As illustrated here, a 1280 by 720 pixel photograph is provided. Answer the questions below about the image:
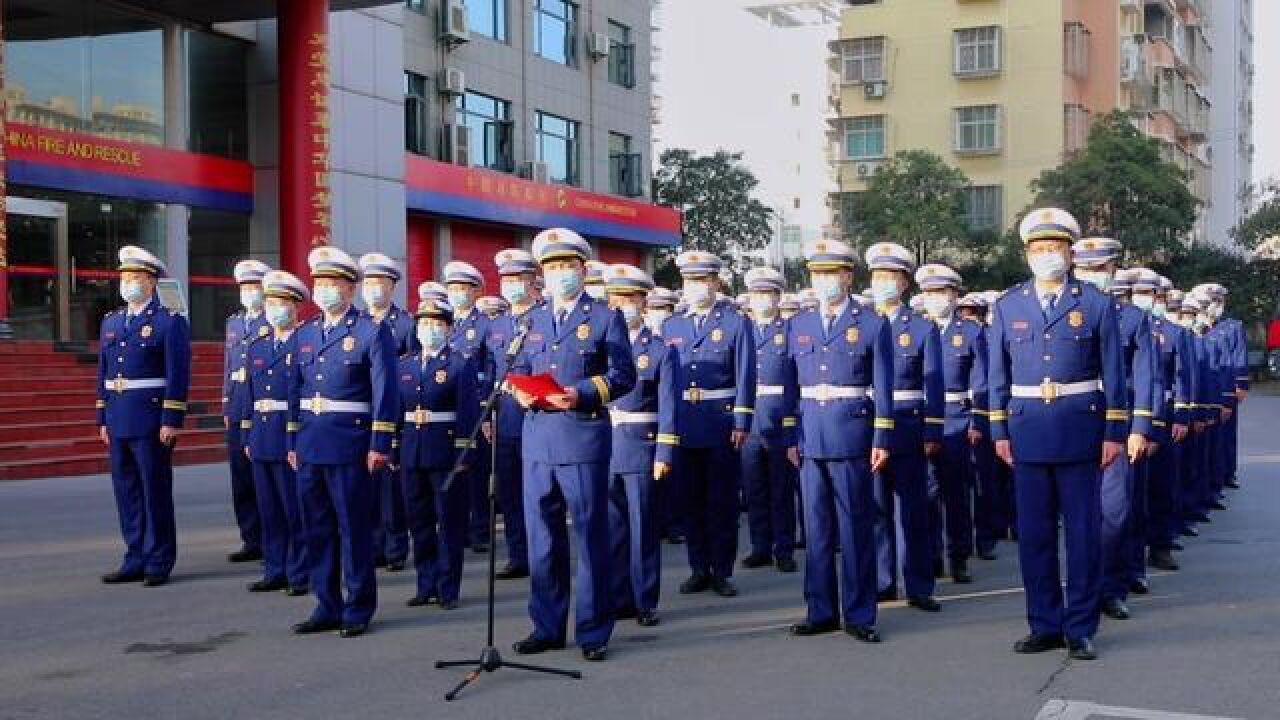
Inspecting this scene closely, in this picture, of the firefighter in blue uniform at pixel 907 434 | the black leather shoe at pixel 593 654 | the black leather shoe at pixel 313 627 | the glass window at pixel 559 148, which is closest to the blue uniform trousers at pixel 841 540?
the firefighter in blue uniform at pixel 907 434

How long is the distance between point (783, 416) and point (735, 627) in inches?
123

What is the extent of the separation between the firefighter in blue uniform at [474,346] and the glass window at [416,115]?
62.6ft

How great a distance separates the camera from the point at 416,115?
1161 inches

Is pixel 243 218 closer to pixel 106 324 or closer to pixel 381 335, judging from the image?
pixel 106 324

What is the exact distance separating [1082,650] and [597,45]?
31.1m

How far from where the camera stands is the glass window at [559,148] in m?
34.3

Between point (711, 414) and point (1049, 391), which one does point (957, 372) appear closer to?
point (711, 414)

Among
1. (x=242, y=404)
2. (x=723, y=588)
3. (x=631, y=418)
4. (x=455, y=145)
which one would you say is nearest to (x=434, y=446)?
(x=631, y=418)

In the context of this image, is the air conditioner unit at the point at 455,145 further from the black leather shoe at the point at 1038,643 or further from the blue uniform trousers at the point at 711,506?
the black leather shoe at the point at 1038,643

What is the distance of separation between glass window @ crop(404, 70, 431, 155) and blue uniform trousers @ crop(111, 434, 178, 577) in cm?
2053

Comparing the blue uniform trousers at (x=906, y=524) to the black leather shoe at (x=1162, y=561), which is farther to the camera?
the black leather shoe at (x=1162, y=561)

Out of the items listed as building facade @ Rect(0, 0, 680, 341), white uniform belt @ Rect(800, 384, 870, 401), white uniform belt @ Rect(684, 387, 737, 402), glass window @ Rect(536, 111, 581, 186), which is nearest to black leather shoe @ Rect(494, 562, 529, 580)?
white uniform belt @ Rect(684, 387, 737, 402)

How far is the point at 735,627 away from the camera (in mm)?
7648

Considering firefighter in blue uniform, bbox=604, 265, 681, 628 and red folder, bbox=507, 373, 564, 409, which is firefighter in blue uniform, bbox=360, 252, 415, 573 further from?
red folder, bbox=507, 373, 564, 409
